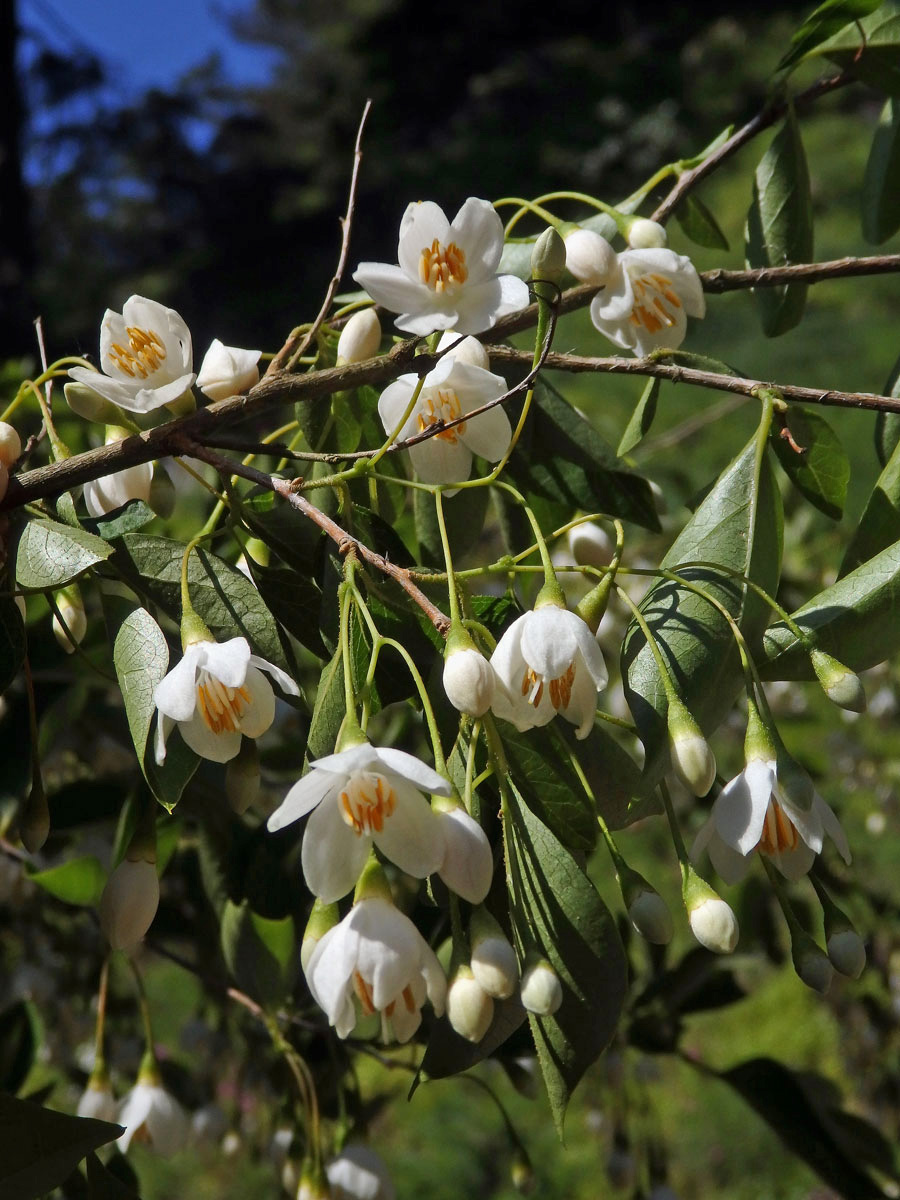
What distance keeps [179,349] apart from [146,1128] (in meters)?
0.85

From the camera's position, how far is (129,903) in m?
0.80

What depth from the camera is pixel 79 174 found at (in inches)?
430

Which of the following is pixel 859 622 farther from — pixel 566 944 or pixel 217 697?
pixel 217 697

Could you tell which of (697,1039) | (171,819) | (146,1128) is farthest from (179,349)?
(697,1039)

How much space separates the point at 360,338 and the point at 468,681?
398 mm

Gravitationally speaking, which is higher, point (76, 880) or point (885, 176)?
point (885, 176)

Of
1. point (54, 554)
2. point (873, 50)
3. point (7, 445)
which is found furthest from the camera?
point (873, 50)

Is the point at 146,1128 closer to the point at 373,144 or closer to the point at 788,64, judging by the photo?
the point at 788,64

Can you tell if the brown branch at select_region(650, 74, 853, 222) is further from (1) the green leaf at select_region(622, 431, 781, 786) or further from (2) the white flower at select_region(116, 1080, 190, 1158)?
(2) the white flower at select_region(116, 1080, 190, 1158)

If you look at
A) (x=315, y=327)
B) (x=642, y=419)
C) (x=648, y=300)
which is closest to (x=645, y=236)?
(x=648, y=300)

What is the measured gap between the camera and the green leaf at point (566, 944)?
66cm

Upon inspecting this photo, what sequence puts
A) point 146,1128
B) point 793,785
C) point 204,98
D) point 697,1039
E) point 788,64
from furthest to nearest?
point 204,98 < point 697,1039 < point 146,1128 < point 788,64 < point 793,785

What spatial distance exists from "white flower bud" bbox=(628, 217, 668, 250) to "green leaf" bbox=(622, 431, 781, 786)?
0.21 m

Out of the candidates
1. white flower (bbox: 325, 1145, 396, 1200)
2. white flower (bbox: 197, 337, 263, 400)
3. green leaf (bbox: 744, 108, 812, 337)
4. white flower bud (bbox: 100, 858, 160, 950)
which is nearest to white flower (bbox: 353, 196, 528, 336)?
white flower (bbox: 197, 337, 263, 400)
